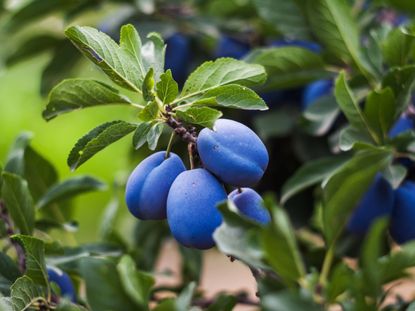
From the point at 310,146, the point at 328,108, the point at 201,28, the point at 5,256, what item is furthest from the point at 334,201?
the point at 201,28

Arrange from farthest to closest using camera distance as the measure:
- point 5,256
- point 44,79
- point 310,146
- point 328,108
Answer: point 44,79
point 310,146
point 328,108
point 5,256

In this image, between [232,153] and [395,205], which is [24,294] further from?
[395,205]

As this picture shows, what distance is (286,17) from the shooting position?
43.5 inches

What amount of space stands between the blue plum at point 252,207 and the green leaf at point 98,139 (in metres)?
0.11

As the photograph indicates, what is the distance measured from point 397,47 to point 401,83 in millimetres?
82

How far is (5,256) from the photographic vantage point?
30.4 inches

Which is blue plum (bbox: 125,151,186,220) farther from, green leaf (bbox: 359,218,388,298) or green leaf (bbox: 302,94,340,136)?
green leaf (bbox: 302,94,340,136)

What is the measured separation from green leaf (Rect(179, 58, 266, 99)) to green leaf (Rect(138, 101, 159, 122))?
31mm

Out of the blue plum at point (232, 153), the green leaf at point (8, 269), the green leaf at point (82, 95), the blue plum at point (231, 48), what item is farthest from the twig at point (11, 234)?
the blue plum at point (231, 48)

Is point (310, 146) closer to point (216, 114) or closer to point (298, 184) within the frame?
point (298, 184)

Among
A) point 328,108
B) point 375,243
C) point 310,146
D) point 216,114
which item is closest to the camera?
point 375,243

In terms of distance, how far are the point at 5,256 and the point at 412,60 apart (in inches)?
20.5

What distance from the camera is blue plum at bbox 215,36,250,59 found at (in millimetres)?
1256

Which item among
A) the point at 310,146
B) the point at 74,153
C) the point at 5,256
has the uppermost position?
the point at 74,153
